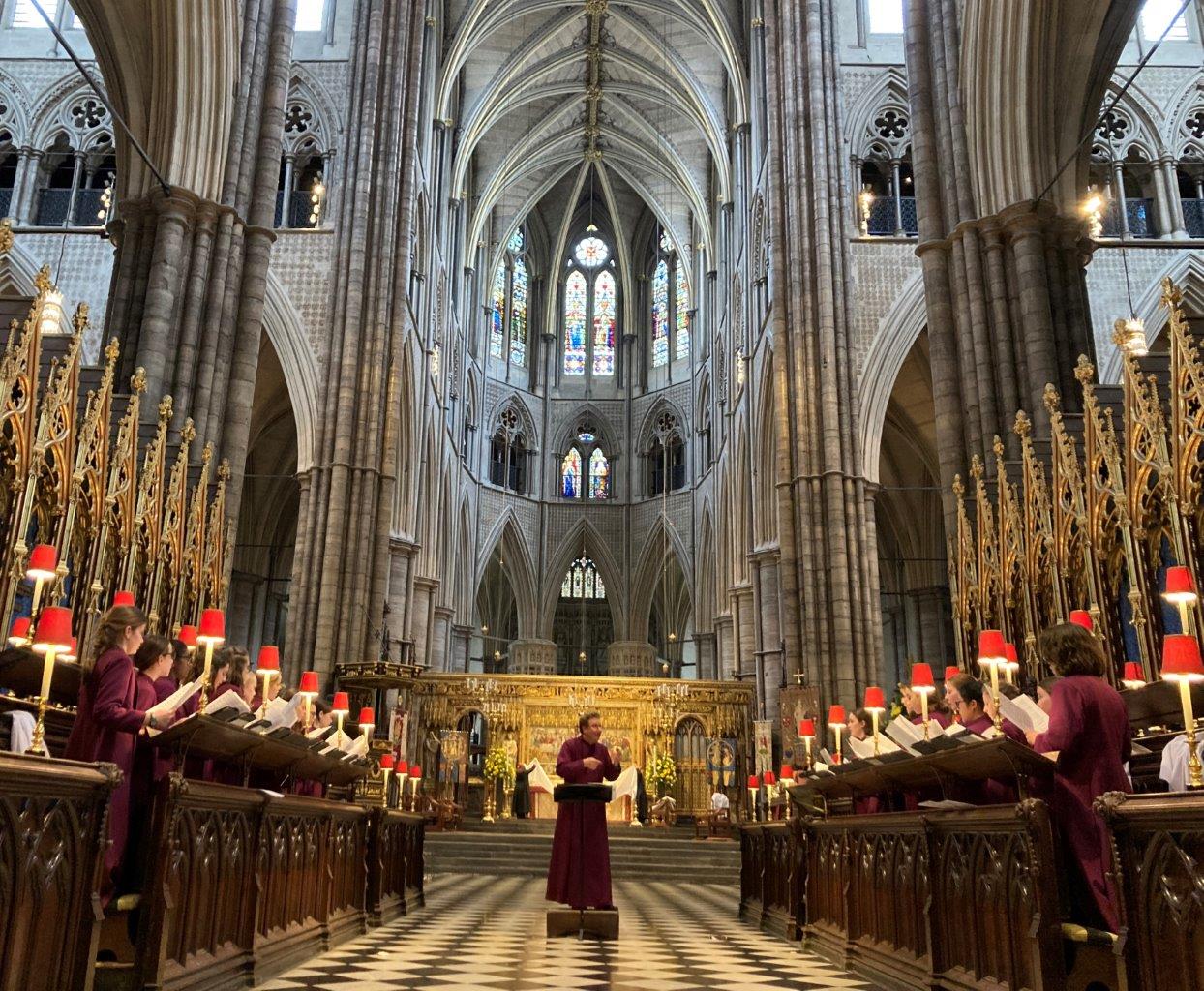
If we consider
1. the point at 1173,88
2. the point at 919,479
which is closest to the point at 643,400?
the point at 919,479

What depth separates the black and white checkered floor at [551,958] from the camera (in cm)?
543

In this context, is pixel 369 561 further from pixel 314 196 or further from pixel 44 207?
pixel 44 207

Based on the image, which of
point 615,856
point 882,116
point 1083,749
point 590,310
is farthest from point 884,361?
point 590,310

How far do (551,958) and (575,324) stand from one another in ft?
119

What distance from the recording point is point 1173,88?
22.4 metres

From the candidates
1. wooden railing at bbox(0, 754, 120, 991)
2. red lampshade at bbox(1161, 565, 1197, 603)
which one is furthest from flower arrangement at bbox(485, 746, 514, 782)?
wooden railing at bbox(0, 754, 120, 991)

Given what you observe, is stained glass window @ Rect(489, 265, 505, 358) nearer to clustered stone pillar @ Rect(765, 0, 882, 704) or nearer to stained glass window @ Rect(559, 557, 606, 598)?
stained glass window @ Rect(559, 557, 606, 598)

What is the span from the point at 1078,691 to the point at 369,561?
17752 millimetres

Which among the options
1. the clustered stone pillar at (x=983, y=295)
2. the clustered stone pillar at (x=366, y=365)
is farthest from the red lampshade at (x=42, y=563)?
the clustered stone pillar at (x=366, y=365)

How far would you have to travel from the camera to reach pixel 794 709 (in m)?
18.4

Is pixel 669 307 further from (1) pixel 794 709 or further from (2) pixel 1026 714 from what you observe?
(2) pixel 1026 714

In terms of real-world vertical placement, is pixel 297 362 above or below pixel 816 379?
above

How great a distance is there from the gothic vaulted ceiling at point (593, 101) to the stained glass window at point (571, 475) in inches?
A: 327

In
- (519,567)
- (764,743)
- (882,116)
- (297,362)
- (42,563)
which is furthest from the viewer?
(519,567)
